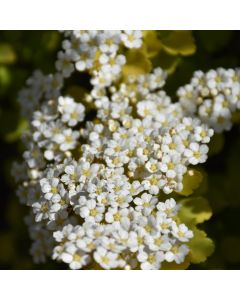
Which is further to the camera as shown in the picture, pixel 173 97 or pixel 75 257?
pixel 173 97

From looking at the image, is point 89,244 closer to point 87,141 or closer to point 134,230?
point 134,230

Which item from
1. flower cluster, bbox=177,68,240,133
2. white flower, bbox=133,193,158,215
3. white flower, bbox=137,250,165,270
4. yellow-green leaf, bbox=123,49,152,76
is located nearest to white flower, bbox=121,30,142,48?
yellow-green leaf, bbox=123,49,152,76

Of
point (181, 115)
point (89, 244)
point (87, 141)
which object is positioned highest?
point (181, 115)

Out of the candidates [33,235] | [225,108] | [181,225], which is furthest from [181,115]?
[33,235]

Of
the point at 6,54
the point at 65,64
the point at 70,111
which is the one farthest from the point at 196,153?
the point at 6,54

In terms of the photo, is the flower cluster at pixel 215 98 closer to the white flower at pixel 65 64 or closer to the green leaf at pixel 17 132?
the white flower at pixel 65 64

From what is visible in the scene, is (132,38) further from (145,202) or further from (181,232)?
(181,232)
